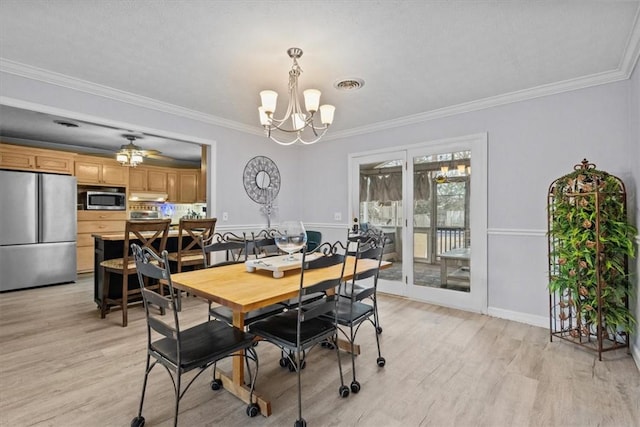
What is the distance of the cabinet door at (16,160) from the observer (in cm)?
476

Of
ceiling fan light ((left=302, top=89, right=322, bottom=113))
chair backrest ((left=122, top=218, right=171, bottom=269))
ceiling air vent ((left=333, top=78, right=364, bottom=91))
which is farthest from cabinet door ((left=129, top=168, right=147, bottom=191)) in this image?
ceiling fan light ((left=302, top=89, right=322, bottom=113))

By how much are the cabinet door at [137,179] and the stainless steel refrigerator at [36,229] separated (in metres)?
1.29

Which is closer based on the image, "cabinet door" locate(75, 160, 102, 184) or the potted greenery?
the potted greenery

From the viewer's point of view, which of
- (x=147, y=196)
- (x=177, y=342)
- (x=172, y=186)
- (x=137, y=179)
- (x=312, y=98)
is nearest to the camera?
(x=177, y=342)

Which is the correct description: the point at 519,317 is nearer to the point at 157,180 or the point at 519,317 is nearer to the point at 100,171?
the point at 157,180

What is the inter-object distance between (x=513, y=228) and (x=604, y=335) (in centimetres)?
114

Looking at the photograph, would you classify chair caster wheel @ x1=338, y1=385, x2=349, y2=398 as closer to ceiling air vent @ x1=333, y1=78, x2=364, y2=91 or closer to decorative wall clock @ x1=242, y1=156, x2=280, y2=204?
ceiling air vent @ x1=333, y1=78, x2=364, y2=91

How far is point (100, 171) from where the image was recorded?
5.91 meters

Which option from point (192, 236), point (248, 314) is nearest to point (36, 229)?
point (192, 236)

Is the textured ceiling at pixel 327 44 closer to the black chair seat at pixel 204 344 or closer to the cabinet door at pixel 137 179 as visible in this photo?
the black chair seat at pixel 204 344

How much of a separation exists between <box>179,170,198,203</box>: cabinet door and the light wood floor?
440 centimetres

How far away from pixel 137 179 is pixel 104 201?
0.83 m

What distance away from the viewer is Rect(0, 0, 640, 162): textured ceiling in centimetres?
195

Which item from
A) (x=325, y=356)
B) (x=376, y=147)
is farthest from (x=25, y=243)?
(x=376, y=147)
